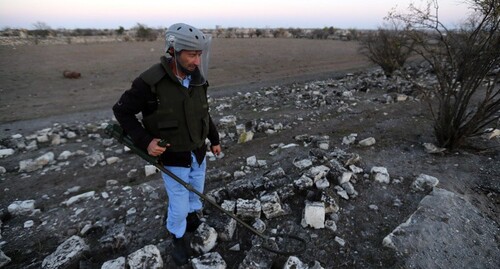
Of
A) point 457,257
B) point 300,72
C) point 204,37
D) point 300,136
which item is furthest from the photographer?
point 300,72

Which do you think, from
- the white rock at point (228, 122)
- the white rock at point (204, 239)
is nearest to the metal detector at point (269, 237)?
the white rock at point (204, 239)

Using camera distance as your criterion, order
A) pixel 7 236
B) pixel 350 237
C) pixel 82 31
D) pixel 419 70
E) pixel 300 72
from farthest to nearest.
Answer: pixel 82 31, pixel 300 72, pixel 419 70, pixel 7 236, pixel 350 237

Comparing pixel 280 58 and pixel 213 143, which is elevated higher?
pixel 213 143

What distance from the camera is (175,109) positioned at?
216 cm

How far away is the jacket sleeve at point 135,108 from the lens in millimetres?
2068

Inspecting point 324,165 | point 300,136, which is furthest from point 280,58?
point 324,165

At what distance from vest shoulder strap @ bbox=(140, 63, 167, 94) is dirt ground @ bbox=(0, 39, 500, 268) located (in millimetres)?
1580

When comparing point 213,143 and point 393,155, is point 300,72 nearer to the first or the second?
point 393,155

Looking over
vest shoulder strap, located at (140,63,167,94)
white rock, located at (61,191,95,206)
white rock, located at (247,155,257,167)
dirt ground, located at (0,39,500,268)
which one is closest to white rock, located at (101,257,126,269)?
dirt ground, located at (0,39,500,268)

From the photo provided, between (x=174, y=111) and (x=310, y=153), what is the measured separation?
2.39 metres

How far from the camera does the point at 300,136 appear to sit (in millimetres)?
5184

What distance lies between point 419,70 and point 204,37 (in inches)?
492

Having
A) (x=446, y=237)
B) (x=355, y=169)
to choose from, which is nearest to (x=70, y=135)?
(x=355, y=169)

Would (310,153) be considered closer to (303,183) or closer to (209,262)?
(303,183)
